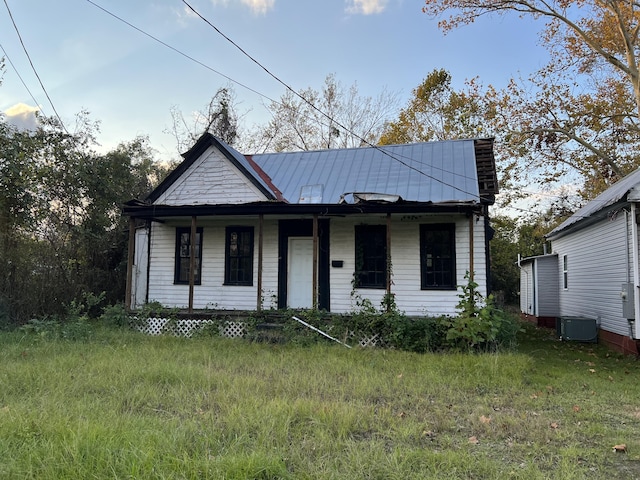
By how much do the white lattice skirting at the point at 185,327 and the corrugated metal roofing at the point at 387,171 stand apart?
3975 millimetres

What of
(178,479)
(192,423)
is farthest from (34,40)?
(178,479)

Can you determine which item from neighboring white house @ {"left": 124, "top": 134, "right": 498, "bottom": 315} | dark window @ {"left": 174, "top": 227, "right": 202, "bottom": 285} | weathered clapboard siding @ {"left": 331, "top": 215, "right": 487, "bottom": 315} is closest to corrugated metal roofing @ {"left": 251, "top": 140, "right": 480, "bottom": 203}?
neighboring white house @ {"left": 124, "top": 134, "right": 498, "bottom": 315}

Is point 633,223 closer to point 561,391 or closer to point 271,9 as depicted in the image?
point 561,391

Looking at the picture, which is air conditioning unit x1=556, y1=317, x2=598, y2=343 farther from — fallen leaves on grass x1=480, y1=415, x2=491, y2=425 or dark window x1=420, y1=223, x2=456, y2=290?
fallen leaves on grass x1=480, y1=415, x2=491, y2=425

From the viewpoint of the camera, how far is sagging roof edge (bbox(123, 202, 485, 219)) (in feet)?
33.9

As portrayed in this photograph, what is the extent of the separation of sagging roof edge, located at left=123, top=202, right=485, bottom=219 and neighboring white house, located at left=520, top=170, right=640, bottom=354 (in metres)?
3.29

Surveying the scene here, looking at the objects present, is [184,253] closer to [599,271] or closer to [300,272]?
[300,272]

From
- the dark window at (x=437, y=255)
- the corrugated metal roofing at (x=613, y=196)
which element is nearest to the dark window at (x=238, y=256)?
the dark window at (x=437, y=255)

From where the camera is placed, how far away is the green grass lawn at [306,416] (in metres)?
3.53

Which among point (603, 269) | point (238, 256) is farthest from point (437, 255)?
point (238, 256)

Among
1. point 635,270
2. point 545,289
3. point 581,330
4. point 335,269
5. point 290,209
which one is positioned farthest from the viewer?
point 545,289

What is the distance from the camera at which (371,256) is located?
12133mm

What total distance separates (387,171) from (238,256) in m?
5.20

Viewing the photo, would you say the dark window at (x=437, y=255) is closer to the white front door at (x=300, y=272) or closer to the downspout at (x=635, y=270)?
the white front door at (x=300, y=272)
